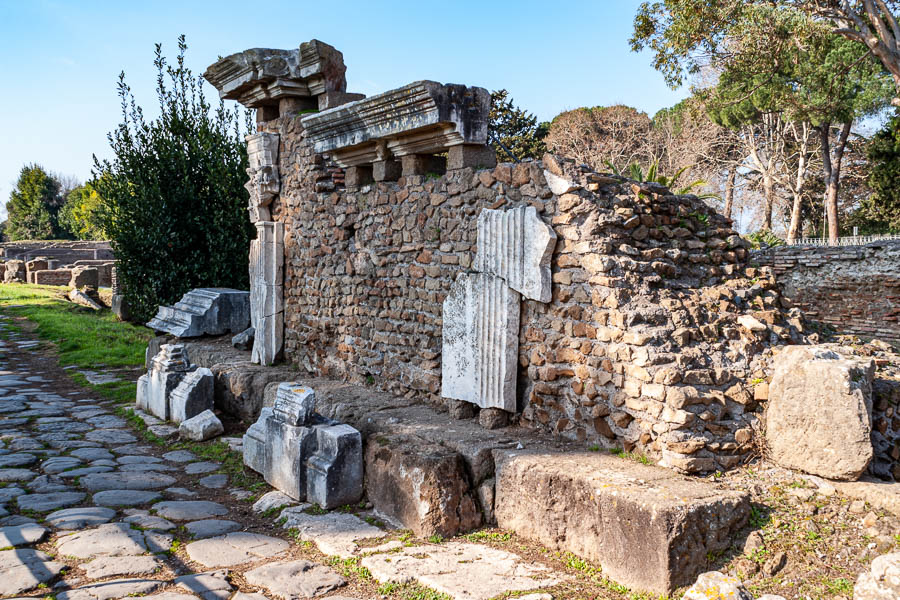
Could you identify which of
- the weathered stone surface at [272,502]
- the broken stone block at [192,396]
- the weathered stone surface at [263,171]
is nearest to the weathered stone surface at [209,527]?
the weathered stone surface at [272,502]

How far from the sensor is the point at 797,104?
63.7ft

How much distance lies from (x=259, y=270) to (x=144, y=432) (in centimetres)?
194

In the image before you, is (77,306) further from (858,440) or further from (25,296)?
(858,440)

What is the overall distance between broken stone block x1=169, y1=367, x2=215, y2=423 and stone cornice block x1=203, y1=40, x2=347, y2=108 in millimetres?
2904

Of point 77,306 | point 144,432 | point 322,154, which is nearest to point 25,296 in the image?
point 77,306

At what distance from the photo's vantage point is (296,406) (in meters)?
4.50

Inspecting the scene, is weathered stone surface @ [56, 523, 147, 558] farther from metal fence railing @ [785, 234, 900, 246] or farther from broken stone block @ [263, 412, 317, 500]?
metal fence railing @ [785, 234, 900, 246]

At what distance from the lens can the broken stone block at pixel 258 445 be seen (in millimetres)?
4867

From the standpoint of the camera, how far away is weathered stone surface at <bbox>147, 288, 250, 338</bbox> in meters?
7.96

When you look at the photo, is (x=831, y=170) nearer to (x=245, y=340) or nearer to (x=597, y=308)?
(x=245, y=340)

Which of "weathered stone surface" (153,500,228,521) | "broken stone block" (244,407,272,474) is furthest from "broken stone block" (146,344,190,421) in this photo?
"weathered stone surface" (153,500,228,521)

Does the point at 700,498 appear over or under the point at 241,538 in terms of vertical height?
over

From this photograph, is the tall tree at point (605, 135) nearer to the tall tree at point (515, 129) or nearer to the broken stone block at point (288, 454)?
the tall tree at point (515, 129)

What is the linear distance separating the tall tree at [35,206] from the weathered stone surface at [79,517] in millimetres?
42200
